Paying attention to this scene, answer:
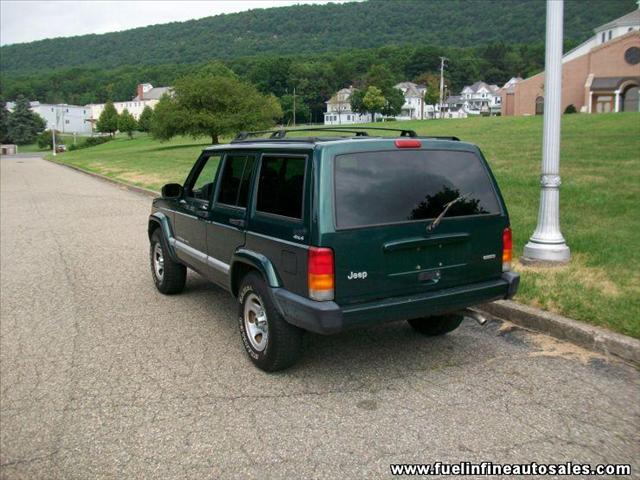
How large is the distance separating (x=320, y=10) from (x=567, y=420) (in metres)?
175

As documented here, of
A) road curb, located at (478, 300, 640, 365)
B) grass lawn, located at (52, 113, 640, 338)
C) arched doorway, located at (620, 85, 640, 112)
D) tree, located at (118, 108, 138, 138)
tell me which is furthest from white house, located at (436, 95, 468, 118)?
road curb, located at (478, 300, 640, 365)

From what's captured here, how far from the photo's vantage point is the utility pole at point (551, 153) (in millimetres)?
7109

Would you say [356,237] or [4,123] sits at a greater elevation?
[4,123]

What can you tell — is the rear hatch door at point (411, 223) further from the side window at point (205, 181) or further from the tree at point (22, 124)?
the tree at point (22, 124)

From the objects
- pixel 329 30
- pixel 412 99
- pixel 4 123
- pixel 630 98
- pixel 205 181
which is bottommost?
pixel 205 181

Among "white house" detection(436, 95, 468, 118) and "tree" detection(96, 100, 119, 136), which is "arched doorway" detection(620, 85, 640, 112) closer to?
"white house" detection(436, 95, 468, 118)

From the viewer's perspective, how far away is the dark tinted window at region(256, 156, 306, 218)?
172 inches

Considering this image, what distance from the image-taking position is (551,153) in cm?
716

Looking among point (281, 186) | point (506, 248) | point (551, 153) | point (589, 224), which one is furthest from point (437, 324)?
point (589, 224)

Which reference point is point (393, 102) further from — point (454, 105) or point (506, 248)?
point (506, 248)

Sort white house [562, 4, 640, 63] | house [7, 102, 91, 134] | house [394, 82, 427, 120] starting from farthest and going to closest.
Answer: house [7, 102, 91, 134] < house [394, 82, 427, 120] < white house [562, 4, 640, 63]

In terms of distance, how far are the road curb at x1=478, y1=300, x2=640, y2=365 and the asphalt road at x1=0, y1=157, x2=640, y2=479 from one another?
0.12 metres

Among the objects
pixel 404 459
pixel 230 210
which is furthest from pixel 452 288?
pixel 230 210

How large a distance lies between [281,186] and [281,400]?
1570mm
